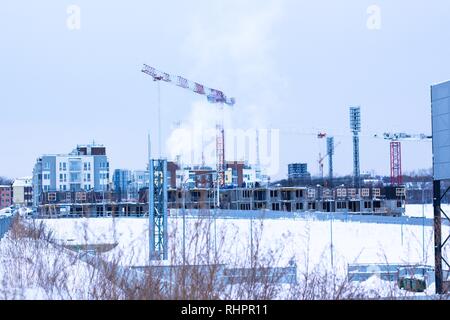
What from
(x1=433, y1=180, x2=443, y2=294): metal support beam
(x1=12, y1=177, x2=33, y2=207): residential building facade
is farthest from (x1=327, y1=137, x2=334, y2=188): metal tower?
(x1=433, y1=180, x2=443, y2=294): metal support beam

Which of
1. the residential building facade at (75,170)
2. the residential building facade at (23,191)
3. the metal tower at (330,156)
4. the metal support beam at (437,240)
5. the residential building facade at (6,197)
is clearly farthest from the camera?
the metal tower at (330,156)

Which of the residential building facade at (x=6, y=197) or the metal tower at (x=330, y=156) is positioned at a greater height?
the metal tower at (x=330, y=156)

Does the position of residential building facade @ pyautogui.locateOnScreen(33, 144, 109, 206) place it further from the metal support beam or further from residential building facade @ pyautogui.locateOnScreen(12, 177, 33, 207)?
the metal support beam

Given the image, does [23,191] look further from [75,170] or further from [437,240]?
[437,240]

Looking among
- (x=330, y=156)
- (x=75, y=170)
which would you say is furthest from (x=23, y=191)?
(x=330, y=156)

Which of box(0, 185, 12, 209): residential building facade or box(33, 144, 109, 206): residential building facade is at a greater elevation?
box(33, 144, 109, 206): residential building facade

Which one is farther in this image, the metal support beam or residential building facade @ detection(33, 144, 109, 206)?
residential building facade @ detection(33, 144, 109, 206)

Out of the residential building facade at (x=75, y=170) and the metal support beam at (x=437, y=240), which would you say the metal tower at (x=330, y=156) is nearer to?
the residential building facade at (x=75, y=170)

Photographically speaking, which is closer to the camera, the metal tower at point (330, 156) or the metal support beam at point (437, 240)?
the metal support beam at point (437, 240)

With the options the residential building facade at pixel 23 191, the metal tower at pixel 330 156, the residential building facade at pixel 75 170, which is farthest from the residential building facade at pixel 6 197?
the metal tower at pixel 330 156
